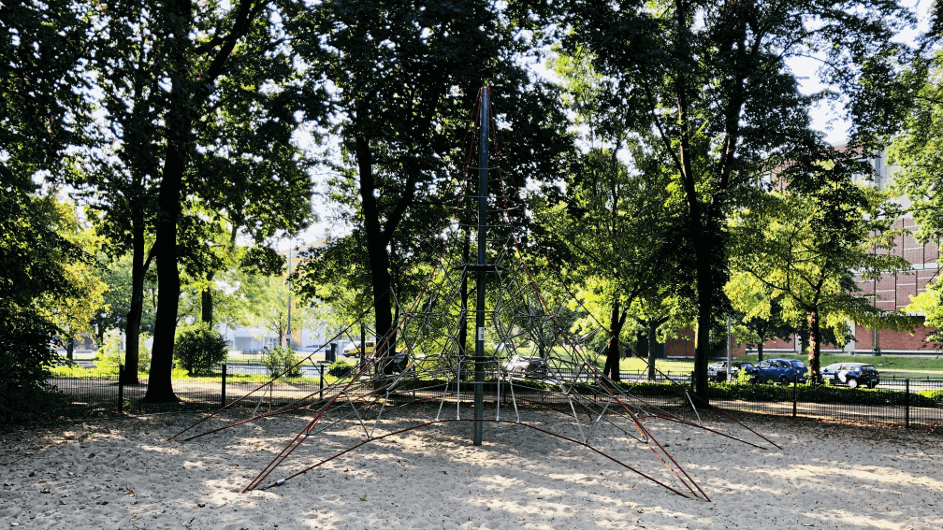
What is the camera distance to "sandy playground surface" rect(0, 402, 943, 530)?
21.5 feet

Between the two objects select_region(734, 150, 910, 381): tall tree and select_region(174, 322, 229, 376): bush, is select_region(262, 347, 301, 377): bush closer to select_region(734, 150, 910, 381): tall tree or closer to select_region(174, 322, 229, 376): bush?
select_region(174, 322, 229, 376): bush

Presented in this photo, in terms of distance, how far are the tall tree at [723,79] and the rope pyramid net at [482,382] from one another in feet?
11.8

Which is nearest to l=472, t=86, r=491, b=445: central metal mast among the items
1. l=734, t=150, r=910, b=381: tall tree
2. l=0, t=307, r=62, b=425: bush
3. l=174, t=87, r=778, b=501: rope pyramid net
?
l=174, t=87, r=778, b=501: rope pyramid net

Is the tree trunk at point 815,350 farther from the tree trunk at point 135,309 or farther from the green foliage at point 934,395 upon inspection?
the tree trunk at point 135,309

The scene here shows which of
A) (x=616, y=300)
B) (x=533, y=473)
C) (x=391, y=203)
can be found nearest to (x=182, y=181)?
(x=391, y=203)

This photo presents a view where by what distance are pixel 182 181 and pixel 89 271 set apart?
1431cm

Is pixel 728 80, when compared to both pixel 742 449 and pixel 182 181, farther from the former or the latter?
pixel 182 181

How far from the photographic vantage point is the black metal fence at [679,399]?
45.7 ft

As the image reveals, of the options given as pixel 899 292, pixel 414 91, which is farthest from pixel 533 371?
pixel 899 292

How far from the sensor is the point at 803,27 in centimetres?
1527

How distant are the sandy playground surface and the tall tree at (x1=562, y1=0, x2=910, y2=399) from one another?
6.44 meters

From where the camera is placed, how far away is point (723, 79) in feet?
48.3

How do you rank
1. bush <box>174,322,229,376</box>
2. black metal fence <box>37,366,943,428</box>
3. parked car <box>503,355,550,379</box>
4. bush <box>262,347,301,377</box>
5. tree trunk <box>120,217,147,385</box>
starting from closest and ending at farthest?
1. parked car <box>503,355,550,379</box>
2. black metal fence <box>37,366,943,428</box>
3. tree trunk <box>120,217,147,385</box>
4. bush <box>262,347,301,377</box>
5. bush <box>174,322,229,376</box>

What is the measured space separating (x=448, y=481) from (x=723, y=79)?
1159 cm
